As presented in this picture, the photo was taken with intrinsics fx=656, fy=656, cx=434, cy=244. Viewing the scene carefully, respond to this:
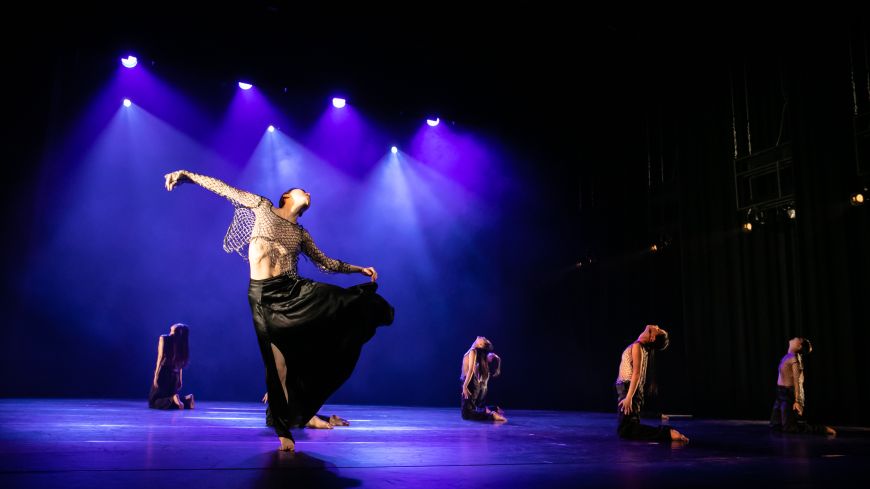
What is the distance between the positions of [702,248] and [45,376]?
41.4 feet

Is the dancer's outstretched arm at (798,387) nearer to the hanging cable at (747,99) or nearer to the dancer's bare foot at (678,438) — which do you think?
the dancer's bare foot at (678,438)

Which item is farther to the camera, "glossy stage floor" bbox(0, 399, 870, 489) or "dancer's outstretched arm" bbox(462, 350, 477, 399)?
"dancer's outstretched arm" bbox(462, 350, 477, 399)

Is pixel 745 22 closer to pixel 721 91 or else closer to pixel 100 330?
pixel 721 91

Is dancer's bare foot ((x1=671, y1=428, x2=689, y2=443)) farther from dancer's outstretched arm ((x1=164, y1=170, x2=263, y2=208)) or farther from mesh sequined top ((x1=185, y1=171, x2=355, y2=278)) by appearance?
dancer's outstretched arm ((x1=164, y1=170, x2=263, y2=208))

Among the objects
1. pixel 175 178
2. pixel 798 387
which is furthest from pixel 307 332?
pixel 798 387

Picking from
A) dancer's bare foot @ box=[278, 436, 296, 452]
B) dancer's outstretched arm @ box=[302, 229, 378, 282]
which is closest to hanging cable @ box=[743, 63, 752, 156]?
dancer's outstretched arm @ box=[302, 229, 378, 282]

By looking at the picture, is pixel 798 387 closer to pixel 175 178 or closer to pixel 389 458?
pixel 389 458

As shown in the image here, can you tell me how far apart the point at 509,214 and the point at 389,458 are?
1206 cm

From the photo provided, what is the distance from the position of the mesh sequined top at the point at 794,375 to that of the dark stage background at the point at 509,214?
1239 millimetres

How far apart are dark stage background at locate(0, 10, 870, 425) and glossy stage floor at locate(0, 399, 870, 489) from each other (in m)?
4.09

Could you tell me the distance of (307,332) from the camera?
4.45 m

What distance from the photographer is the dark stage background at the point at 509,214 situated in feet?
31.6

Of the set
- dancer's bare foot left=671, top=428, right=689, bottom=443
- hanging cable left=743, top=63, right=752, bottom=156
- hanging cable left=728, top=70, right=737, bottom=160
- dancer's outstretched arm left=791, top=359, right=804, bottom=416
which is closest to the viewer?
dancer's bare foot left=671, top=428, right=689, bottom=443

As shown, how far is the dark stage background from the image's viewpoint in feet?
31.6
